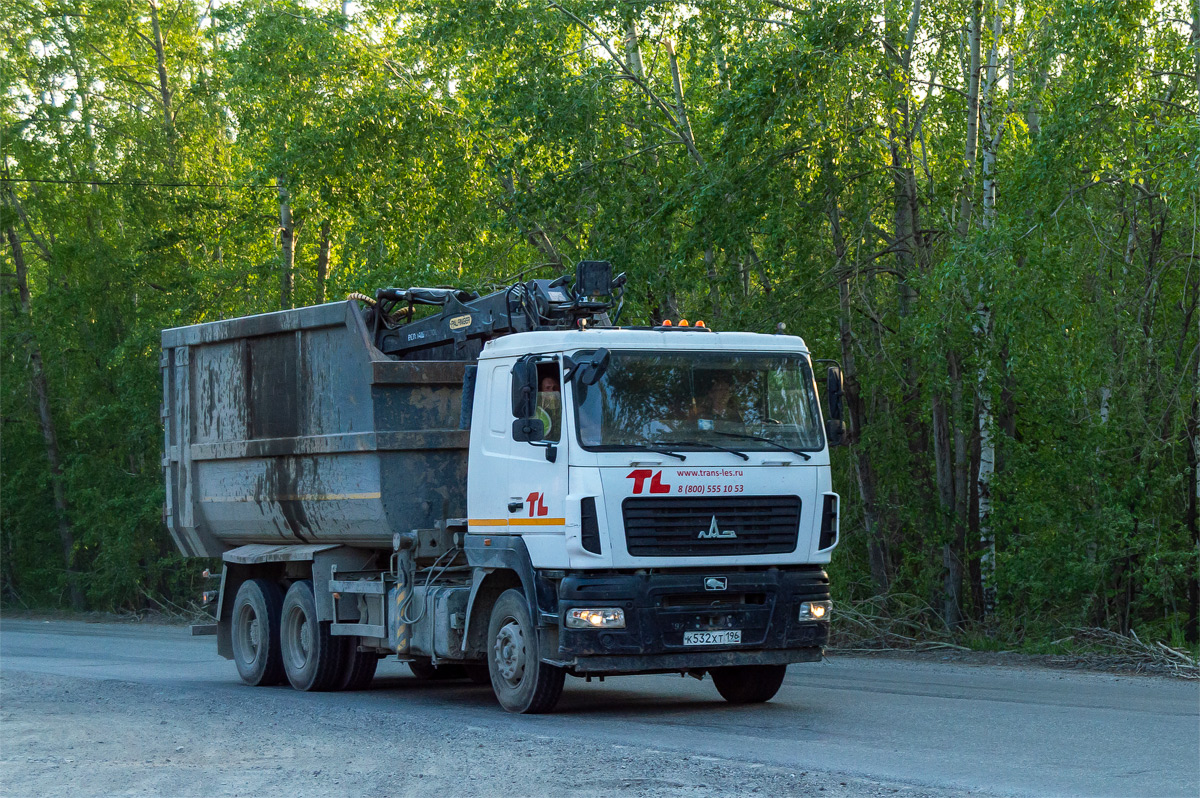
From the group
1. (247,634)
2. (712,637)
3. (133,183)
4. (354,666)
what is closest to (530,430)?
(712,637)

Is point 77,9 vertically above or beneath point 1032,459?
above

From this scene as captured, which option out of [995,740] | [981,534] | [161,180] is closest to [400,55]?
[161,180]

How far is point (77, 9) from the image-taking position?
3638 cm

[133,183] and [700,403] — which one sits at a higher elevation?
[133,183]

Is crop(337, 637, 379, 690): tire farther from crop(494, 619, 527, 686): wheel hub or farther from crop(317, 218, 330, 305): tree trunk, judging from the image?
crop(317, 218, 330, 305): tree trunk

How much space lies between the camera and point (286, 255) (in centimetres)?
3244

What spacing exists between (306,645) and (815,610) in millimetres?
5599

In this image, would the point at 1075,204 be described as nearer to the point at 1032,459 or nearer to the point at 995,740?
the point at 1032,459

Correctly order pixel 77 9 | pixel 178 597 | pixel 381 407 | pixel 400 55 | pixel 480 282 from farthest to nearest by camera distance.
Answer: pixel 77 9
pixel 178 597
pixel 400 55
pixel 480 282
pixel 381 407

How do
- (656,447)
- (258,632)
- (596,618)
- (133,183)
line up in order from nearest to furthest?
(596,618) < (656,447) < (258,632) < (133,183)

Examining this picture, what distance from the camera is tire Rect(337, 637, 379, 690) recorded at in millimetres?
14258

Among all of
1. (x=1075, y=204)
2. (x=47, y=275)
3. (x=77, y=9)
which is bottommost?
(x=1075, y=204)

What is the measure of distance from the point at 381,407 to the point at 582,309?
194 cm

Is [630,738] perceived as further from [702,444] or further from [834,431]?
[834,431]
